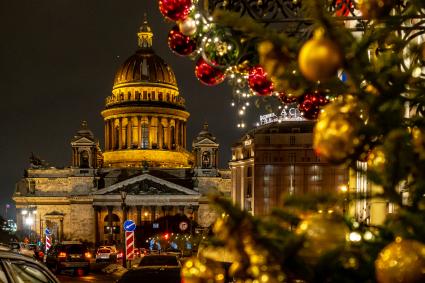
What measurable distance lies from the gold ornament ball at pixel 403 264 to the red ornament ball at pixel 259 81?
15.5ft

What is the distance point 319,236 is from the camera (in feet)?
8.20

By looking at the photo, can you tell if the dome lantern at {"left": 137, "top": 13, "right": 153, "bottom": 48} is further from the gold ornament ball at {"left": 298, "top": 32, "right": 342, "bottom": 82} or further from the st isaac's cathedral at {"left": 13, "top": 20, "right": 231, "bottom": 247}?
the gold ornament ball at {"left": 298, "top": 32, "right": 342, "bottom": 82}

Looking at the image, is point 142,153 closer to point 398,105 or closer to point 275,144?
point 275,144

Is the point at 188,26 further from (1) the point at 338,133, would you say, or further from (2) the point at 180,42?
(1) the point at 338,133

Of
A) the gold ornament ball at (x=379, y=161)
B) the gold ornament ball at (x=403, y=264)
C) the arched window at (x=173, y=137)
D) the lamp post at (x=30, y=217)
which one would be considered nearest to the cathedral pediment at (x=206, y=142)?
the arched window at (x=173, y=137)

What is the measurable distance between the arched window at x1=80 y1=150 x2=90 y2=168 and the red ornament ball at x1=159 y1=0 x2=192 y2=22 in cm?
8016

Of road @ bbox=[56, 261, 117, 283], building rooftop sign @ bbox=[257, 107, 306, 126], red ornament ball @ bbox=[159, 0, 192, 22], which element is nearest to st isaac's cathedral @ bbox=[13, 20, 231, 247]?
building rooftop sign @ bbox=[257, 107, 306, 126]

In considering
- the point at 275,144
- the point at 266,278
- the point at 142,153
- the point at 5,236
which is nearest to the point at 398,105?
the point at 266,278

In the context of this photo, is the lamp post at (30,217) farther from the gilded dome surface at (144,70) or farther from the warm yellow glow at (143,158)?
the gilded dome surface at (144,70)

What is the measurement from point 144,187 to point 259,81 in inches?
3015

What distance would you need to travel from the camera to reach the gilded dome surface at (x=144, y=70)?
306 ft

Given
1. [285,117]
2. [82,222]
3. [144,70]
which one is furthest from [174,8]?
[144,70]

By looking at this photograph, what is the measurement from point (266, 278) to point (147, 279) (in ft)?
29.9

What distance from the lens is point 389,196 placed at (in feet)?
8.57
